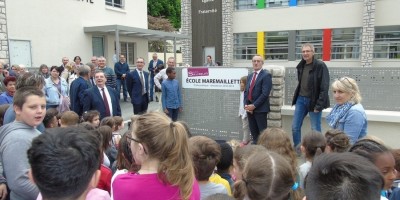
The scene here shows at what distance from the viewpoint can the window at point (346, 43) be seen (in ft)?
65.4

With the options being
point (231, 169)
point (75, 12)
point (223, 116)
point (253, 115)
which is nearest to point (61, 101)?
point (223, 116)

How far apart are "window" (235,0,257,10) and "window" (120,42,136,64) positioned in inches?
341

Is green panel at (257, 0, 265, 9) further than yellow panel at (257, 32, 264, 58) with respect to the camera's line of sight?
No

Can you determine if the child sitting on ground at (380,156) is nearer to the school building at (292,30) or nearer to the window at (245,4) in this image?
the school building at (292,30)

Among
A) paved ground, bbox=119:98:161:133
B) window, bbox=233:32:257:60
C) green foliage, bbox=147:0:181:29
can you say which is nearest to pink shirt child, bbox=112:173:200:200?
paved ground, bbox=119:98:161:133

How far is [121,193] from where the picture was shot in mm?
1960

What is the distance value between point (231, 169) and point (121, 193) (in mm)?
1385

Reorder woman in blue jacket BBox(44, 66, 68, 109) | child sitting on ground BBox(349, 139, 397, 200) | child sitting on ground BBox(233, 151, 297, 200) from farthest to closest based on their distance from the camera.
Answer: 1. woman in blue jacket BBox(44, 66, 68, 109)
2. child sitting on ground BBox(349, 139, 397, 200)
3. child sitting on ground BBox(233, 151, 297, 200)

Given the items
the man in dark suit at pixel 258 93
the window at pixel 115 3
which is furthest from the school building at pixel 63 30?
the man in dark suit at pixel 258 93

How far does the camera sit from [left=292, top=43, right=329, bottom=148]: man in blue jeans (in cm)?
588

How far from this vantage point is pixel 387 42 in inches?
754

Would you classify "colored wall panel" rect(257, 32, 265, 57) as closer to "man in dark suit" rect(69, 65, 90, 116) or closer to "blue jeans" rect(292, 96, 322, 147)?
"blue jeans" rect(292, 96, 322, 147)

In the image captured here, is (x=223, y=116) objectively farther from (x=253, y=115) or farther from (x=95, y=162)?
(x=95, y=162)

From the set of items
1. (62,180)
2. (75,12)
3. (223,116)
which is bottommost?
(223,116)
